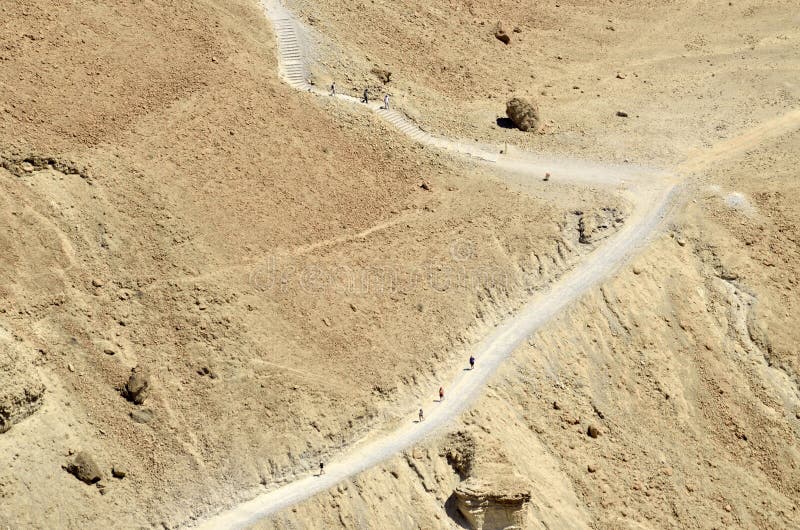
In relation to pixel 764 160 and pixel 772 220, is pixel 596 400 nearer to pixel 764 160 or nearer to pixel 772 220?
pixel 772 220

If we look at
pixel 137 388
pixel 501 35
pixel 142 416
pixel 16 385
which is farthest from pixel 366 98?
pixel 16 385

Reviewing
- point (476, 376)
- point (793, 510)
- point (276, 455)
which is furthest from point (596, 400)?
point (276, 455)

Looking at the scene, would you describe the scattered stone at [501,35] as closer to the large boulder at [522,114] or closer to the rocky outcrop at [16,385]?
the large boulder at [522,114]

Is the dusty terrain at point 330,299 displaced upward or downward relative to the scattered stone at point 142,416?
upward

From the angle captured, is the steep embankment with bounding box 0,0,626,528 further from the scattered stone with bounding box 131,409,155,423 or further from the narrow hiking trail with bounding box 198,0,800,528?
the narrow hiking trail with bounding box 198,0,800,528

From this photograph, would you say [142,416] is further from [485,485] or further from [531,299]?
[531,299]

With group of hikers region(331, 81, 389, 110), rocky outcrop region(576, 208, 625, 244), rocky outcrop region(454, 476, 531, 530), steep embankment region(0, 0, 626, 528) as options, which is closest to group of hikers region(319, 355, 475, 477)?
steep embankment region(0, 0, 626, 528)

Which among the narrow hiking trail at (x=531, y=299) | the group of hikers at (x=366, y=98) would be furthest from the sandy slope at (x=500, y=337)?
the group of hikers at (x=366, y=98)
